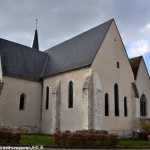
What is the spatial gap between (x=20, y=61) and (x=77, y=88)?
8605 millimetres


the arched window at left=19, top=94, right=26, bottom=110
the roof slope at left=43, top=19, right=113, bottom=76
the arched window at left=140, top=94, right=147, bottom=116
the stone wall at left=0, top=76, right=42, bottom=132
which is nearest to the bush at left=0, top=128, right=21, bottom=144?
the stone wall at left=0, top=76, right=42, bottom=132

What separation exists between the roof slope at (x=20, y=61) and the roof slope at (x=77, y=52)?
4.14ft

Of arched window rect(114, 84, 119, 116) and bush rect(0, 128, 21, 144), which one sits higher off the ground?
arched window rect(114, 84, 119, 116)

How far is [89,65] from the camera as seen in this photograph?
73.2ft

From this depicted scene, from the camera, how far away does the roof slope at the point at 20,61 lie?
25812 mm

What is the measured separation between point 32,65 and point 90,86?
9980 millimetres

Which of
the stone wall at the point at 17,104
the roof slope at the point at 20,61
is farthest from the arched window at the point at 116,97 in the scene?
the roof slope at the point at 20,61

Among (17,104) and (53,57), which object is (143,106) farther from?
(17,104)

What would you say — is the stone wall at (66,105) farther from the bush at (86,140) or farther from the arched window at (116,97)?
the bush at (86,140)

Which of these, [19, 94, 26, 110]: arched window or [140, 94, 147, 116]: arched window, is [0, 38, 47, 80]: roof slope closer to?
[19, 94, 26, 110]: arched window

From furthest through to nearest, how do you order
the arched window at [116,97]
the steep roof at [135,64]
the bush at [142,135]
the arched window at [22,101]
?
the steep roof at [135,64] → the arched window at [22,101] → the arched window at [116,97] → the bush at [142,135]

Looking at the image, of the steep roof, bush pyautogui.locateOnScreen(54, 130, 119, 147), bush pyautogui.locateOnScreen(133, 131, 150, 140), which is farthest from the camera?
the steep roof

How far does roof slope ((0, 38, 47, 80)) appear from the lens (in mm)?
25812

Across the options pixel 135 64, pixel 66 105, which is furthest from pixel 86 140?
pixel 135 64
